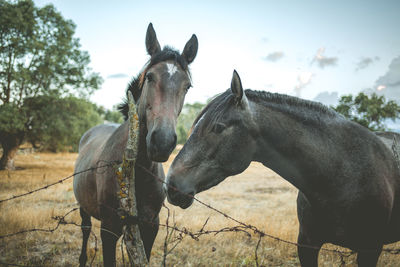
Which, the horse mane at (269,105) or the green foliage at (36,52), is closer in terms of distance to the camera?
the horse mane at (269,105)

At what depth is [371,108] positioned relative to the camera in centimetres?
1919

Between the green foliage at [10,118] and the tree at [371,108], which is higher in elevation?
the tree at [371,108]

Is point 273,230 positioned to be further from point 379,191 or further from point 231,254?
point 379,191

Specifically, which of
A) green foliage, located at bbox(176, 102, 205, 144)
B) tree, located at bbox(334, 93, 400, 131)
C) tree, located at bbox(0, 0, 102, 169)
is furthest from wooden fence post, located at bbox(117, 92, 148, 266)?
green foliage, located at bbox(176, 102, 205, 144)

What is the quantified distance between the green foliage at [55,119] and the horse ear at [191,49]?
49.4 feet

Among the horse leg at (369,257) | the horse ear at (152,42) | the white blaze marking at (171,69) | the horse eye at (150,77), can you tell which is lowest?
the horse leg at (369,257)

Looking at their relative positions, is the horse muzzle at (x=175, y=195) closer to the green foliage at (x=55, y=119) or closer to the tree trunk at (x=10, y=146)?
the green foliage at (x=55, y=119)

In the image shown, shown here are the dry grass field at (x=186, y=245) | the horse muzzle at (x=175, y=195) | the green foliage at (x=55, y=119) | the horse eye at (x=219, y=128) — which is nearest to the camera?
the horse muzzle at (x=175, y=195)

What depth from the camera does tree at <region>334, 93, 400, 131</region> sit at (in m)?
19.4

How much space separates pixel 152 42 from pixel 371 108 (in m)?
22.7

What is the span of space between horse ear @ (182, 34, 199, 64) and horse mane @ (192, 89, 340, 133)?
48.1 inches

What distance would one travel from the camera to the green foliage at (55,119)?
14.8 meters

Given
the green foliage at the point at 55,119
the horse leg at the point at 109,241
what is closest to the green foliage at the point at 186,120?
the green foliage at the point at 55,119

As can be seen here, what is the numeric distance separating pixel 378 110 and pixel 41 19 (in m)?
28.3
